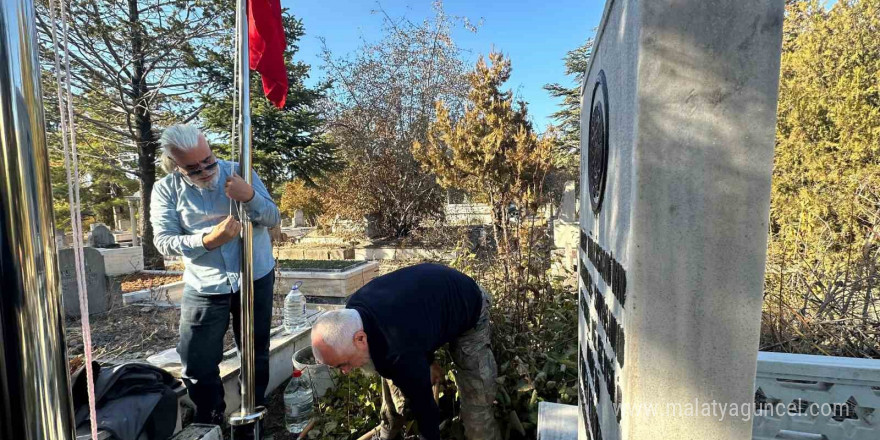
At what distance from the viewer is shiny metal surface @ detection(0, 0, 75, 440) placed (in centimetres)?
40

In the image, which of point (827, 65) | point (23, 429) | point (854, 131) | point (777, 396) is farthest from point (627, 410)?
point (827, 65)

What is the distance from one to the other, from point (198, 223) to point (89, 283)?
4.74 metres

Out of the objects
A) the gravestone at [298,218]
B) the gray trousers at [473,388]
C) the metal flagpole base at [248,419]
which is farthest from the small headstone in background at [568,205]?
the gravestone at [298,218]

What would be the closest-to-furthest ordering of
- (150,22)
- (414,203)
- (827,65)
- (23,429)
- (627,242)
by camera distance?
(23,429) → (627,242) → (827,65) → (150,22) → (414,203)

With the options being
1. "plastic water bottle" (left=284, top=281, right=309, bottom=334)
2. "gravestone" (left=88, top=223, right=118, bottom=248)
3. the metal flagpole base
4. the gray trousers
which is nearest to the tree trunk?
"gravestone" (left=88, top=223, right=118, bottom=248)

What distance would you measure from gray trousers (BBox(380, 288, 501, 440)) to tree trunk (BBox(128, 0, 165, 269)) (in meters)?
Answer: 8.88

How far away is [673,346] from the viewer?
3.56ft

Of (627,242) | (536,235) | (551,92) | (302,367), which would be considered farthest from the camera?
(551,92)

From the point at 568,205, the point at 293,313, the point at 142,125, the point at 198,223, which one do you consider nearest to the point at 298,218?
the point at 142,125

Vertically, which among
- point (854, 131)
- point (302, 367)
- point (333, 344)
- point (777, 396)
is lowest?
point (302, 367)

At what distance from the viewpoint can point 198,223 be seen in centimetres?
256

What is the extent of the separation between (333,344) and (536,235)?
247 cm

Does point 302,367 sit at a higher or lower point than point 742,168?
lower

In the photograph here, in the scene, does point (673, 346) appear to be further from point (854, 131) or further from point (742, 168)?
point (854, 131)
